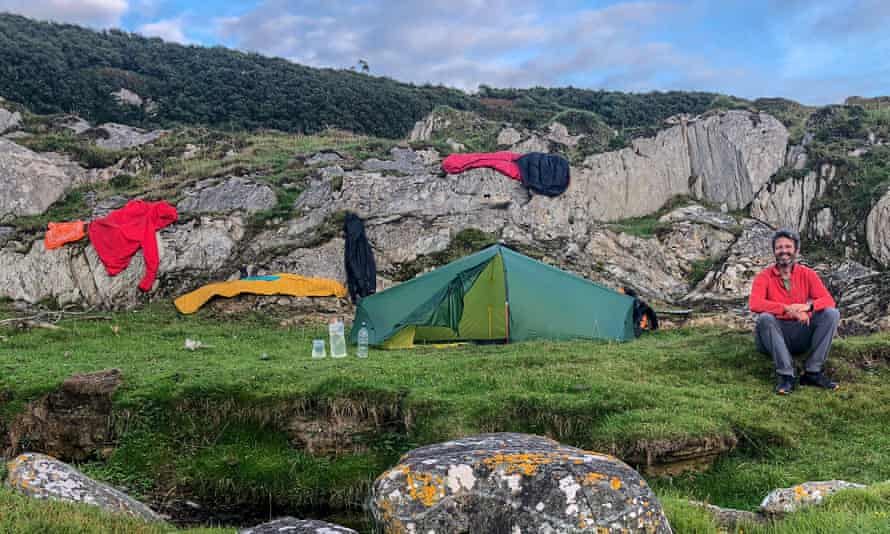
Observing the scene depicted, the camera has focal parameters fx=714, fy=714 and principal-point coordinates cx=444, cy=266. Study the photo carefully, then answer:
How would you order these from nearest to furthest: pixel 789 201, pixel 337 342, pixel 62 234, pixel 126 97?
pixel 337 342
pixel 62 234
pixel 789 201
pixel 126 97

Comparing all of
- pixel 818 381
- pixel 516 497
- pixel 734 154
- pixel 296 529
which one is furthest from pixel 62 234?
pixel 734 154

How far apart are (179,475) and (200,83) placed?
55.0m

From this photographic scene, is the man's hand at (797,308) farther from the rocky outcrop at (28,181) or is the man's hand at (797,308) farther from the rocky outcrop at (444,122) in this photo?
the rocky outcrop at (444,122)

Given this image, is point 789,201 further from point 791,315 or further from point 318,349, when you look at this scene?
point 318,349

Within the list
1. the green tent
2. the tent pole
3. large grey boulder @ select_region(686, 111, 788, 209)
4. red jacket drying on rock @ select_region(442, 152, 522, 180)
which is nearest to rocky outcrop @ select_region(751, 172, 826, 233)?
large grey boulder @ select_region(686, 111, 788, 209)

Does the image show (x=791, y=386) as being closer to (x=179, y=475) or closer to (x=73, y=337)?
(x=179, y=475)

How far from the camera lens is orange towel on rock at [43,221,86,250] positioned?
60.7 feet

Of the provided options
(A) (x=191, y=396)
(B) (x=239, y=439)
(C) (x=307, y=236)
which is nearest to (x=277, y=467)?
(B) (x=239, y=439)

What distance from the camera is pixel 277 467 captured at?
8.32 meters

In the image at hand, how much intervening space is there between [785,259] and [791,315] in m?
0.74

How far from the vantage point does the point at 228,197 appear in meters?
21.4

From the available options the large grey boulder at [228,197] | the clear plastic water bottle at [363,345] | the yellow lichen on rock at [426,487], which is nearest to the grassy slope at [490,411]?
the clear plastic water bottle at [363,345]

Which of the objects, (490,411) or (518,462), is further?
(490,411)

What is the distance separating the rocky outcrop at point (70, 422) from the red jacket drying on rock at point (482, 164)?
46.7 feet
